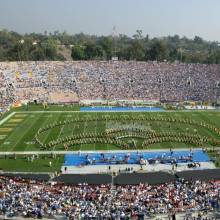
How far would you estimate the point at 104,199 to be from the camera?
26672mm

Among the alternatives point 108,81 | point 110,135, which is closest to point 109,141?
point 110,135

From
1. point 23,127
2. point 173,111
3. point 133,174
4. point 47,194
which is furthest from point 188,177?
point 173,111

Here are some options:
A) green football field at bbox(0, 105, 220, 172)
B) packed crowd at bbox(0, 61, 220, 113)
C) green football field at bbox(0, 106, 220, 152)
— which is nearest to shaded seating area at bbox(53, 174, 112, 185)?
green football field at bbox(0, 105, 220, 172)

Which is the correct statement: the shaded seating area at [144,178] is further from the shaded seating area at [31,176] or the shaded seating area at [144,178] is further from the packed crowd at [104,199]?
the shaded seating area at [31,176]

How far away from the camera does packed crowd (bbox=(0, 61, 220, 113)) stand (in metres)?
74.4

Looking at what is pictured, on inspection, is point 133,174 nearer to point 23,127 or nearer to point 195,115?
point 23,127

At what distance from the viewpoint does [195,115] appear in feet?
200

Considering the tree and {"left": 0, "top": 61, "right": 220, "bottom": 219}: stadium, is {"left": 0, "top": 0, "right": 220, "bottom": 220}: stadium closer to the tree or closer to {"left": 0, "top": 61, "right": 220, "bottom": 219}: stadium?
{"left": 0, "top": 61, "right": 220, "bottom": 219}: stadium

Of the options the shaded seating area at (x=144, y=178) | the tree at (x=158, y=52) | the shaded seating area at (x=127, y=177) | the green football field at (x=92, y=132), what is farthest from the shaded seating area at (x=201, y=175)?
the tree at (x=158, y=52)

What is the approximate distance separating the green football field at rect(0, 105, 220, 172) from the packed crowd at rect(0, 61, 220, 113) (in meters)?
10.8

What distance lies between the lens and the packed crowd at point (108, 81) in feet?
244

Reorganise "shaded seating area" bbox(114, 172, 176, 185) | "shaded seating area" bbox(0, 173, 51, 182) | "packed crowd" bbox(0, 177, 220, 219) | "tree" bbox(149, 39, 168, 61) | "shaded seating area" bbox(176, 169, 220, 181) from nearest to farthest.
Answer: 1. "packed crowd" bbox(0, 177, 220, 219)
2. "shaded seating area" bbox(114, 172, 176, 185)
3. "shaded seating area" bbox(176, 169, 220, 181)
4. "shaded seating area" bbox(0, 173, 51, 182)
5. "tree" bbox(149, 39, 168, 61)

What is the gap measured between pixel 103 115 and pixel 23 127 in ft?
38.0

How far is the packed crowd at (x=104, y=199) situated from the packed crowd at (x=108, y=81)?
42557mm
